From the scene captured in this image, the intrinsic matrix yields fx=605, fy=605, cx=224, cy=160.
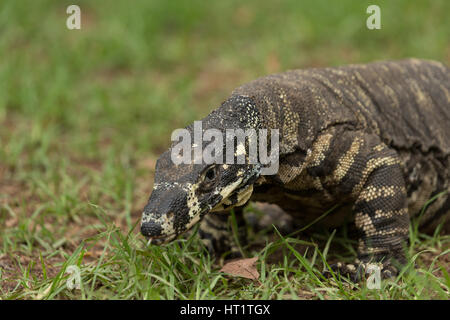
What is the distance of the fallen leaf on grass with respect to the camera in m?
4.62

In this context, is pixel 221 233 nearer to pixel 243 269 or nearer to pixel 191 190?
pixel 243 269

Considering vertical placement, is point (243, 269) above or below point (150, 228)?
below

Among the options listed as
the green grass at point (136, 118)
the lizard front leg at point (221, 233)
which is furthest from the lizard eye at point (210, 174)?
the lizard front leg at point (221, 233)

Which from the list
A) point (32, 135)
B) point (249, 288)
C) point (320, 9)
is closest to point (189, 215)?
point (249, 288)

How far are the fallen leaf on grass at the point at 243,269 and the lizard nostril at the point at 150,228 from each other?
905 mm

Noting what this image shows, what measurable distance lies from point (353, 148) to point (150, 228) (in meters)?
1.96

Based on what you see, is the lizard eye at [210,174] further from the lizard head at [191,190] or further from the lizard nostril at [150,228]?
the lizard nostril at [150,228]

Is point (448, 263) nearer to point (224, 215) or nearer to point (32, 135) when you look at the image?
point (224, 215)

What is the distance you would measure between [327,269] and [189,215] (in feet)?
4.65

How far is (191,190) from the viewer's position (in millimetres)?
4129

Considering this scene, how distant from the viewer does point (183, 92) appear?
30.7 ft

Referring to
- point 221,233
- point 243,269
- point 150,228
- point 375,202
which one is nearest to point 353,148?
point 375,202

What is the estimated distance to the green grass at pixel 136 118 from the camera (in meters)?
4.55

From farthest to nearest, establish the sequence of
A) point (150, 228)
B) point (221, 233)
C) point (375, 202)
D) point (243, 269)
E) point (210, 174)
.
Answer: point (221, 233) → point (375, 202) → point (243, 269) → point (210, 174) → point (150, 228)
